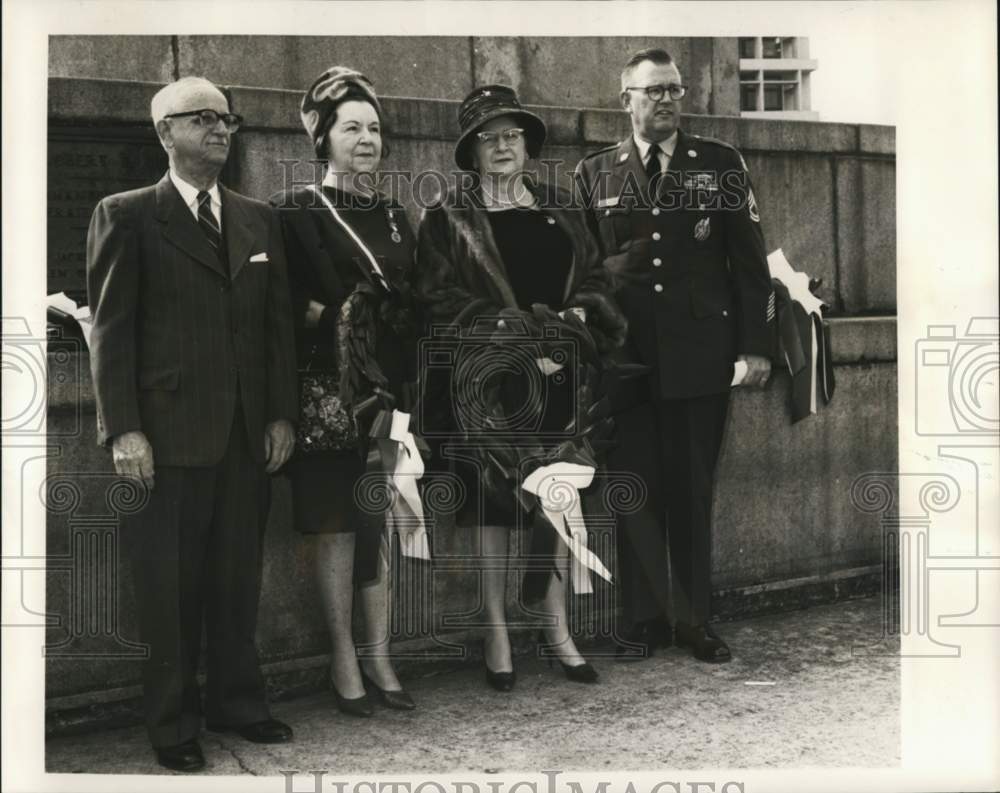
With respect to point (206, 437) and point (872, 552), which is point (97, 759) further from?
point (872, 552)

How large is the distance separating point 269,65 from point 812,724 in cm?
371

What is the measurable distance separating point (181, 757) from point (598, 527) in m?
1.98

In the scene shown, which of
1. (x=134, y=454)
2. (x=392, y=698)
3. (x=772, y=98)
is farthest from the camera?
(x=772, y=98)

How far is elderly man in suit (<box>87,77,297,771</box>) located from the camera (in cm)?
478

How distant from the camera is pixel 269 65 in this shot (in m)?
5.48

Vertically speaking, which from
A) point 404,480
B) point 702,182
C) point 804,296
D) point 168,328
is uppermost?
point 702,182

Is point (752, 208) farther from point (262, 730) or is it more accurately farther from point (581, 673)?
point (262, 730)

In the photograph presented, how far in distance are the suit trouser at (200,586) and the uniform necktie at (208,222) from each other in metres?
0.67

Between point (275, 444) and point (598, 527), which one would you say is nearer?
point (275, 444)

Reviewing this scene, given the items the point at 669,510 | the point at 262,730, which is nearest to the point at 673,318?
the point at 669,510

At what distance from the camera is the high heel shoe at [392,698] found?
205 inches

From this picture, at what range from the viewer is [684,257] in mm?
5531

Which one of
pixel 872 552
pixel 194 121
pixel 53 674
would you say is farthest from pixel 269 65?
pixel 872 552

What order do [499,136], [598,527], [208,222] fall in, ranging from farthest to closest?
[598,527]
[499,136]
[208,222]
